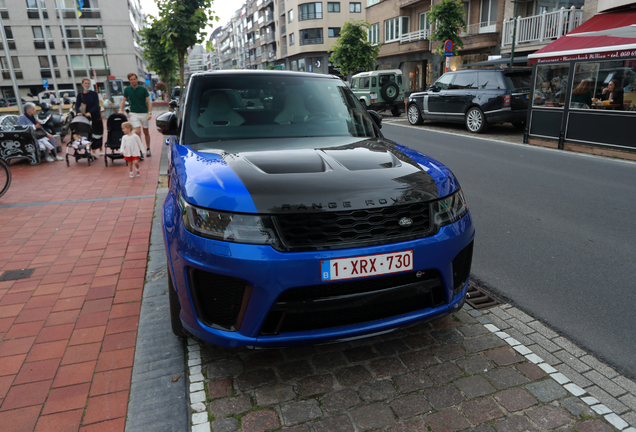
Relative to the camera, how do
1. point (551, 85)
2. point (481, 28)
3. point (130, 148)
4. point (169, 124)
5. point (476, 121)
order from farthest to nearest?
point (481, 28), point (476, 121), point (551, 85), point (130, 148), point (169, 124)

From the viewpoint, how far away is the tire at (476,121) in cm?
1466

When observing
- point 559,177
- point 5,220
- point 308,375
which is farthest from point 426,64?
point 308,375

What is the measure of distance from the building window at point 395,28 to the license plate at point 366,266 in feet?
124

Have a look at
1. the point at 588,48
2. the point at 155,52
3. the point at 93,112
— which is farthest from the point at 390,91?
the point at 155,52

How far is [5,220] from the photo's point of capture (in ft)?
20.3

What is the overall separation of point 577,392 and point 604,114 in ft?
35.3

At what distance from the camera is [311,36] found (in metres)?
61.9

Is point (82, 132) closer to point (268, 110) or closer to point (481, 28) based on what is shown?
point (268, 110)

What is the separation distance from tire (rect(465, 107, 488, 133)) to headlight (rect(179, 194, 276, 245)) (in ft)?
45.4

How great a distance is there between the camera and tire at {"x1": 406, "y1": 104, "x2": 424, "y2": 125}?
18.1m

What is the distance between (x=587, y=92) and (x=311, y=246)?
11.9 meters

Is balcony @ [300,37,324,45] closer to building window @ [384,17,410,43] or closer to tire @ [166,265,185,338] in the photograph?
building window @ [384,17,410,43]

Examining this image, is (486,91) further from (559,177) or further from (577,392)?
(577,392)

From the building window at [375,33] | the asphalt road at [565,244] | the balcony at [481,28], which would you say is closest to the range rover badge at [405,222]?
the asphalt road at [565,244]
